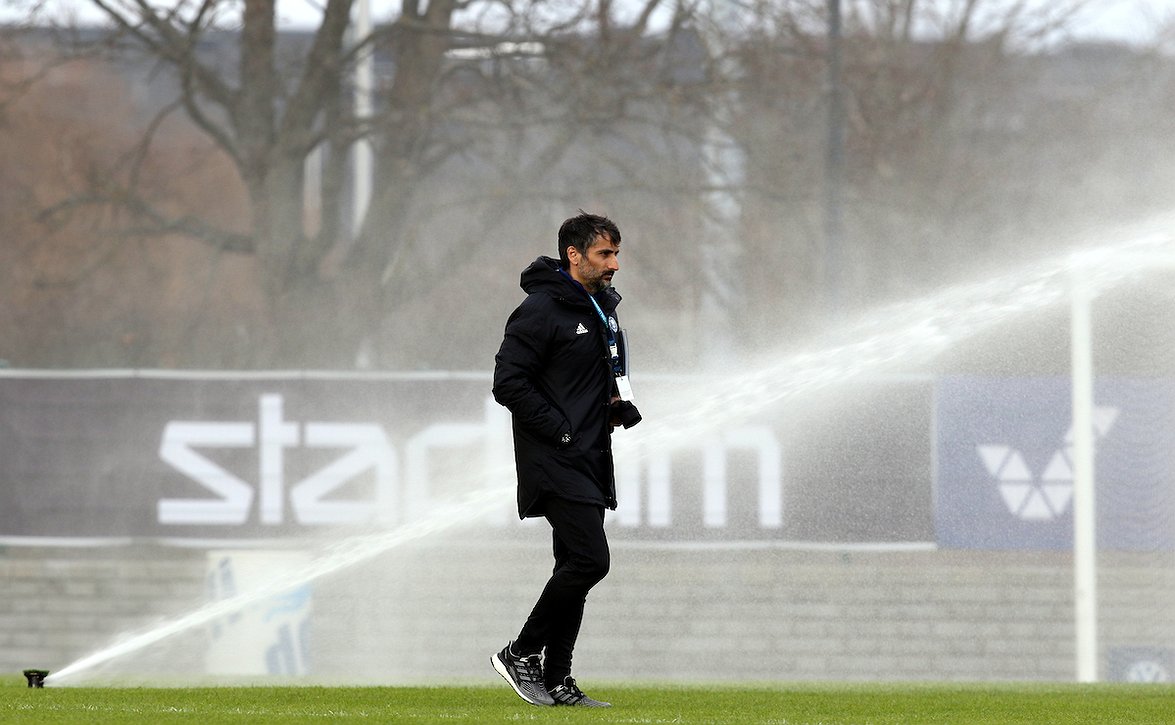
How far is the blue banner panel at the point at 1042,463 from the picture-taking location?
15289mm

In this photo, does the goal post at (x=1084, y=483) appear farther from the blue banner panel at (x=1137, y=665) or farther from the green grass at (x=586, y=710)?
the green grass at (x=586, y=710)

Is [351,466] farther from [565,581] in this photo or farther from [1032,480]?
[565,581]

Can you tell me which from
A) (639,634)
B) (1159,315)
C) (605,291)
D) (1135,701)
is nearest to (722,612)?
(639,634)

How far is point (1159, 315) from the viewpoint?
59.5 feet

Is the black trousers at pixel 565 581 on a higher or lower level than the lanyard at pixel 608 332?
lower

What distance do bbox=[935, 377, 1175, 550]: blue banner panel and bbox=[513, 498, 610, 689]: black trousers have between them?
8.47m

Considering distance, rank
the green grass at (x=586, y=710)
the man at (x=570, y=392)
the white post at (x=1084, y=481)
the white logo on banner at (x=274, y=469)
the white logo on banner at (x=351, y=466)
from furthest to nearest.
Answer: the white logo on banner at (x=274, y=469) → the white logo on banner at (x=351, y=466) → the white post at (x=1084, y=481) → the man at (x=570, y=392) → the green grass at (x=586, y=710)

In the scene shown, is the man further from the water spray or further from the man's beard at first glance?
the water spray

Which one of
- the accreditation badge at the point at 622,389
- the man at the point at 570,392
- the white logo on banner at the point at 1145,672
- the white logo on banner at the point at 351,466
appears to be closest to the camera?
the man at the point at 570,392

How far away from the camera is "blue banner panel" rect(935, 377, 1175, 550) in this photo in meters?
15.3

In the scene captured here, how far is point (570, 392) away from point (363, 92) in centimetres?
1573

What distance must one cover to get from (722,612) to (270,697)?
10.3 meters

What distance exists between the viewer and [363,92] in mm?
22359

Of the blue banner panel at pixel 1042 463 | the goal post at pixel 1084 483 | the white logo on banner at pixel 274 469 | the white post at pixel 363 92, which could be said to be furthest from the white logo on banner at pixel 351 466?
the white post at pixel 363 92
